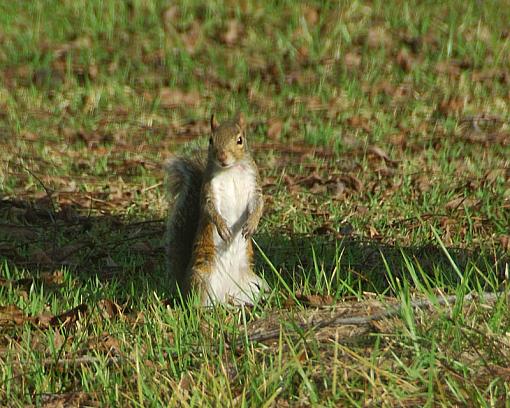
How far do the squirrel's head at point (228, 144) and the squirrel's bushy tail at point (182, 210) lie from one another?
1.33ft

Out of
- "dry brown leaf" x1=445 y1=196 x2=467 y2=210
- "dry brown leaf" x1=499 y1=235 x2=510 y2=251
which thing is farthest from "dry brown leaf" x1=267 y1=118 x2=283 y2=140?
"dry brown leaf" x1=499 y1=235 x2=510 y2=251

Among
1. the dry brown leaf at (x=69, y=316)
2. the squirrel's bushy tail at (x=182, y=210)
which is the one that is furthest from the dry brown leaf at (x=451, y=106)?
the dry brown leaf at (x=69, y=316)

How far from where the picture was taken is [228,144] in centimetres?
518

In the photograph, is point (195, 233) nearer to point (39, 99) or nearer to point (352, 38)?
point (39, 99)

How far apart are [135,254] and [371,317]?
2.70m

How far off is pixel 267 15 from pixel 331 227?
15.7ft

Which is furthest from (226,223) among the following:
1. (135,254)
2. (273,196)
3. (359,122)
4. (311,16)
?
(311,16)

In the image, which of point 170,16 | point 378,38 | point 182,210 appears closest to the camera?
point 182,210

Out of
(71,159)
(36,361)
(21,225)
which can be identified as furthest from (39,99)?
(36,361)

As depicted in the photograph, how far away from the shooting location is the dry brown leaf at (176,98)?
32.5 feet

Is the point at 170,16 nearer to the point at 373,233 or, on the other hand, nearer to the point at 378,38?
the point at 378,38

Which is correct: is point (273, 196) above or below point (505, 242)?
below

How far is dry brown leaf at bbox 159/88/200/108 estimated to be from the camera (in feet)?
32.5

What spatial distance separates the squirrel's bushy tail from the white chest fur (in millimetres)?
295
